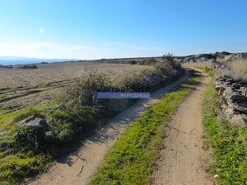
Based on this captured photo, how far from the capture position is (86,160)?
26.4ft

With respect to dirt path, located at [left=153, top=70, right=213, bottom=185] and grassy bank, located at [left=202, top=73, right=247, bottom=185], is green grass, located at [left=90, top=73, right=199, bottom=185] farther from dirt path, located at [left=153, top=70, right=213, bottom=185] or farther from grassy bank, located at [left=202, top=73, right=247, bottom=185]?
grassy bank, located at [left=202, top=73, right=247, bottom=185]

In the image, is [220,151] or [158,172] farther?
[220,151]

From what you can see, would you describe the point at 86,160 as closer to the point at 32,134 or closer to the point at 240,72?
the point at 32,134

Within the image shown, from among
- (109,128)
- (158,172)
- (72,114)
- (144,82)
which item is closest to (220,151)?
(158,172)

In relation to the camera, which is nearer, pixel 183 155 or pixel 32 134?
pixel 183 155

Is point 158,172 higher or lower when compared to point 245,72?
lower

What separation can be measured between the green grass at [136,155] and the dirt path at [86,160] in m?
0.28

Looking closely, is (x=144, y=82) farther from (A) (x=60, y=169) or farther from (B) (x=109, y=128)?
(A) (x=60, y=169)

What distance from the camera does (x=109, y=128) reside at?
36.2 ft

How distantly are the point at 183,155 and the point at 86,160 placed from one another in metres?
3.00

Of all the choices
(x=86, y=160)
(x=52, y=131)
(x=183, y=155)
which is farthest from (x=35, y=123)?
(x=183, y=155)

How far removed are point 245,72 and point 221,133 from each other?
482 inches

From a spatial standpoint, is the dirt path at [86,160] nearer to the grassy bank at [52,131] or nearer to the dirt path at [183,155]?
the grassy bank at [52,131]

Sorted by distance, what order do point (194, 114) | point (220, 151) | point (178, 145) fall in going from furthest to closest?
1. point (194, 114)
2. point (178, 145)
3. point (220, 151)
